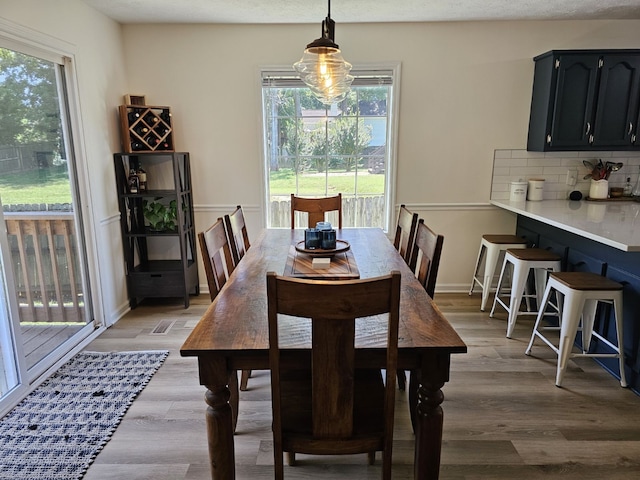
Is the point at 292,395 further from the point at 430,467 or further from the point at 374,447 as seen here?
the point at 430,467

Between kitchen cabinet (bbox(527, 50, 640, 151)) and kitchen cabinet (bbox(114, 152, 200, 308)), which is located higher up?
kitchen cabinet (bbox(527, 50, 640, 151))

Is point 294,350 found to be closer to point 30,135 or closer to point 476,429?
point 476,429

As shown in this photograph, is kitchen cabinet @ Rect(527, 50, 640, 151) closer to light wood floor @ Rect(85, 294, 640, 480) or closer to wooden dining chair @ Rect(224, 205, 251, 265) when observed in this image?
light wood floor @ Rect(85, 294, 640, 480)

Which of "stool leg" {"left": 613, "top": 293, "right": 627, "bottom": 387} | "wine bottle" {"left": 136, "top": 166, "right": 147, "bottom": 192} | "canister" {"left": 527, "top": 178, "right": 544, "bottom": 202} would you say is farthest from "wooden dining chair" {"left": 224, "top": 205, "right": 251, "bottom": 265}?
"canister" {"left": 527, "top": 178, "right": 544, "bottom": 202}

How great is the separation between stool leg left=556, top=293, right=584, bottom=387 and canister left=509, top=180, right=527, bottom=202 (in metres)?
1.47

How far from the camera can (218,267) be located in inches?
79.7

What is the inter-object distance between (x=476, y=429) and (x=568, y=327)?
859 mm

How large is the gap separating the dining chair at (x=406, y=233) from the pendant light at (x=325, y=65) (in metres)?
0.89

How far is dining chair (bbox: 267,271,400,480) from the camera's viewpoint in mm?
1141

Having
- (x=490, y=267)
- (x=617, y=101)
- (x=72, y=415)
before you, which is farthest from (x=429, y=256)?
(x=617, y=101)

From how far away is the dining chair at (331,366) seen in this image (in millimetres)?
1141

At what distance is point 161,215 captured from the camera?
11.6ft

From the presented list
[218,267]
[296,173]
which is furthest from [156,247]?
[218,267]

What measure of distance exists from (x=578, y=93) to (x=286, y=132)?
2.50m
